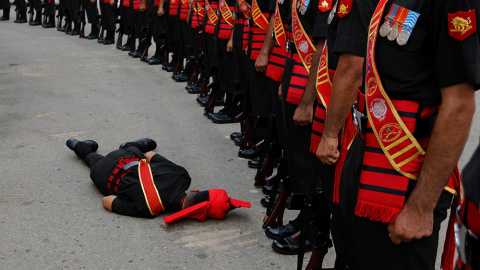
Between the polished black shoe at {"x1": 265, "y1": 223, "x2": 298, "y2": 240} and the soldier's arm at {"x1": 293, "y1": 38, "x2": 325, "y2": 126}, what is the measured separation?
78 cm

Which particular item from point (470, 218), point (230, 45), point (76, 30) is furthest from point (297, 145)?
point (76, 30)

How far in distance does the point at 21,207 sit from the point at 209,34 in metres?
3.88

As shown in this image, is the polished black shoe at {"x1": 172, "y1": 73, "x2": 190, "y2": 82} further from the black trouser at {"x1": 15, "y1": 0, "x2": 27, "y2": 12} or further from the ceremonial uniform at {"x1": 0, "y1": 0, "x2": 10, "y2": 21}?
the ceremonial uniform at {"x1": 0, "y1": 0, "x2": 10, "y2": 21}

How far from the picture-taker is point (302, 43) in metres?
3.94

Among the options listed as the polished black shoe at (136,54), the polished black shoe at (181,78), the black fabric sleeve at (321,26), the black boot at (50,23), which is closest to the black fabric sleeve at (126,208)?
the black fabric sleeve at (321,26)

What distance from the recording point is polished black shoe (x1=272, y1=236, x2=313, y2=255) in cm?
403

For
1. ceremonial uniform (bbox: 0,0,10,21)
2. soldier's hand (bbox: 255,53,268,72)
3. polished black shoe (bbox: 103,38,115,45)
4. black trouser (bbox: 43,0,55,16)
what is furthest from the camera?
ceremonial uniform (bbox: 0,0,10,21)

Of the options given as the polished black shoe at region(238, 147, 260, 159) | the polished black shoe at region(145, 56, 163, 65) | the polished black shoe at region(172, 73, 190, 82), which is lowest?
the polished black shoe at region(145, 56, 163, 65)

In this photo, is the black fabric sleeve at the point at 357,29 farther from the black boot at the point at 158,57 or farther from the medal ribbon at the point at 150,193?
the black boot at the point at 158,57

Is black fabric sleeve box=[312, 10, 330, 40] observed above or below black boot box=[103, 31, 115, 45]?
above

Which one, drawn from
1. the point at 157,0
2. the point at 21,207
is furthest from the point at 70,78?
the point at 21,207

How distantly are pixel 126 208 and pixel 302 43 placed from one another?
169cm

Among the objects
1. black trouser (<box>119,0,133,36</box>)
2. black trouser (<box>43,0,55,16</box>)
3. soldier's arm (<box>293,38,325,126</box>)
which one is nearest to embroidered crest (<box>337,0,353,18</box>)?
soldier's arm (<box>293,38,325,126</box>)

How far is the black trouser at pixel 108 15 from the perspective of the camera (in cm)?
1353
